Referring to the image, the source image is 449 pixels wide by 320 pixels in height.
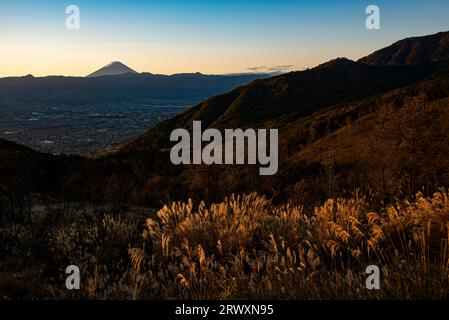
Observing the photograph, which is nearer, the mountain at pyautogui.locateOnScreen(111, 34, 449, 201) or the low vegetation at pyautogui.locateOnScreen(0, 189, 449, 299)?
the low vegetation at pyautogui.locateOnScreen(0, 189, 449, 299)

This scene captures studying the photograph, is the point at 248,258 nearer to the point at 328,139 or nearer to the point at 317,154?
the point at 317,154

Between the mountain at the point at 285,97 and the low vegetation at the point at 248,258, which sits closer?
the low vegetation at the point at 248,258

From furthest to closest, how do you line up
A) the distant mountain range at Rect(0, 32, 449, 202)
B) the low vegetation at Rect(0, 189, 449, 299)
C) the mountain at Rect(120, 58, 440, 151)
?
the mountain at Rect(120, 58, 440, 151) < the distant mountain range at Rect(0, 32, 449, 202) < the low vegetation at Rect(0, 189, 449, 299)

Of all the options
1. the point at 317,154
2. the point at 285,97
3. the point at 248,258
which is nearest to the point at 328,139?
the point at 317,154

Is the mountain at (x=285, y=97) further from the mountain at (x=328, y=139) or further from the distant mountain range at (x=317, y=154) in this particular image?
the distant mountain range at (x=317, y=154)

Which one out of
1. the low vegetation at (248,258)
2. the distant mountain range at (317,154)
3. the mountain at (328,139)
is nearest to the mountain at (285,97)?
the mountain at (328,139)

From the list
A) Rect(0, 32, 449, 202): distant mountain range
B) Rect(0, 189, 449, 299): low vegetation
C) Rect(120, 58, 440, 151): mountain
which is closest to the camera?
Rect(0, 189, 449, 299): low vegetation

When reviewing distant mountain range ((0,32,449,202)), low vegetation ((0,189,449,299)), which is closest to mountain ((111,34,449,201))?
distant mountain range ((0,32,449,202))

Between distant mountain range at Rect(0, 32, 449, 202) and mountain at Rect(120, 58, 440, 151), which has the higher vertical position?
mountain at Rect(120, 58, 440, 151)

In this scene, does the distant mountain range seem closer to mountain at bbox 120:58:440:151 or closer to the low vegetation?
mountain at bbox 120:58:440:151

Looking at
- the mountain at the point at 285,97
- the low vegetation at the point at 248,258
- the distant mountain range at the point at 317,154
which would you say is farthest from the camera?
the mountain at the point at 285,97

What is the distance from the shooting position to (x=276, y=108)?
118 meters
